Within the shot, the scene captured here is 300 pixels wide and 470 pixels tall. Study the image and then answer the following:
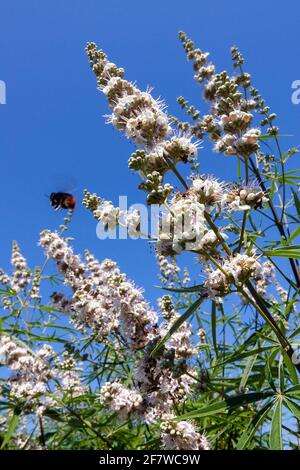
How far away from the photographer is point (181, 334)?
241 cm

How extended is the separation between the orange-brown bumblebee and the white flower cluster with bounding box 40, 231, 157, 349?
1360mm

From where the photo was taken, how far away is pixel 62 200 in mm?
→ 5129

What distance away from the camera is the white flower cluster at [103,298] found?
91.9 inches

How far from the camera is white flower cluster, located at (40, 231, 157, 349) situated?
2.33 metres

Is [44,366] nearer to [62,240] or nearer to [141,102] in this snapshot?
[62,240]

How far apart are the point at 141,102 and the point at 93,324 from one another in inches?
61.6

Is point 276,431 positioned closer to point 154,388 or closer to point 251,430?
point 251,430

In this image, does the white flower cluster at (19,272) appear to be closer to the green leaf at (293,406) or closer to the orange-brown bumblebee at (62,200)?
the orange-brown bumblebee at (62,200)

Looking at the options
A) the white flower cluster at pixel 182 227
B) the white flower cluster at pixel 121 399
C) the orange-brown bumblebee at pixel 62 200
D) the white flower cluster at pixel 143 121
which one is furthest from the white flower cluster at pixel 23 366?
→ the orange-brown bumblebee at pixel 62 200

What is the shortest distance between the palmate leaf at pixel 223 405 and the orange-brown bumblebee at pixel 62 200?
358cm

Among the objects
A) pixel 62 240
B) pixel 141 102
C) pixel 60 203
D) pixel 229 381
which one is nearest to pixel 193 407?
pixel 229 381

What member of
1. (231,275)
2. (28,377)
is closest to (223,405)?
(231,275)

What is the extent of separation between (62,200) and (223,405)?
3.72m

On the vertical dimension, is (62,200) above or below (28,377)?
above
